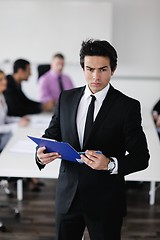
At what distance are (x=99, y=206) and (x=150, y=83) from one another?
4.55m

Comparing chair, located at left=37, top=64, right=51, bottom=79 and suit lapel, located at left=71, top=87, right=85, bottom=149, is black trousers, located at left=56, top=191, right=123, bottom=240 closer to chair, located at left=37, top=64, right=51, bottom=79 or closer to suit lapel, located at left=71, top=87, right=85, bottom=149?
suit lapel, located at left=71, top=87, right=85, bottom=149

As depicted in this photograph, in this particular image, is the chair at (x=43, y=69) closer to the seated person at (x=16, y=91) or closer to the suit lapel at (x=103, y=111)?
the seated person at (x=16, y=91)

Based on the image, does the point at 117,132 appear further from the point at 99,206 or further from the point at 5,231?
the point at 5,231

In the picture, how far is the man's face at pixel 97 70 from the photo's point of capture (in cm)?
164

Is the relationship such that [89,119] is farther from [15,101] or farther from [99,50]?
[15,101]

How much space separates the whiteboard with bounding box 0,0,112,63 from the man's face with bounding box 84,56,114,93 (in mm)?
4260

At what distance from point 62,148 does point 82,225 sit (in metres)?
0.48

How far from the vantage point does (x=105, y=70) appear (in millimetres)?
1650

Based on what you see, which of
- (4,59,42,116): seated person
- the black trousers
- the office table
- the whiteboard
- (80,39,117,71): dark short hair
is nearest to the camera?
(80,39,117,71): dark short hair

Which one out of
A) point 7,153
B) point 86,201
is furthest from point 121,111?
point 7,153

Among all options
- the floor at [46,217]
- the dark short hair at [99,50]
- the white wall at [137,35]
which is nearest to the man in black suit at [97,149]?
the dark short hair at [99,50]

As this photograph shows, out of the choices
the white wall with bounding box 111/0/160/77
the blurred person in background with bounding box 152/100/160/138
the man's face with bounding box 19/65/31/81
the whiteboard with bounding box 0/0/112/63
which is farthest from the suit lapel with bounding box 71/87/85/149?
the white wall with bounding box 111/0/160/77

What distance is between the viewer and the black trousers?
186cm

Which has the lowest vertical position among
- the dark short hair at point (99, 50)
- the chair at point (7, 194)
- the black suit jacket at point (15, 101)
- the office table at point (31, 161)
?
the chair at point (7, 194)
